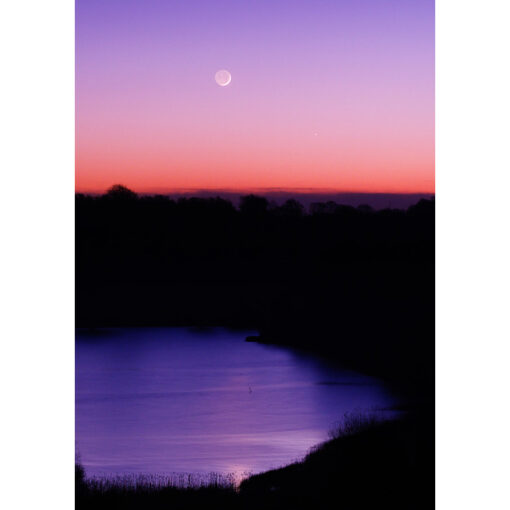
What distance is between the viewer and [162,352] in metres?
18.9

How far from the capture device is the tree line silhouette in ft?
50.6

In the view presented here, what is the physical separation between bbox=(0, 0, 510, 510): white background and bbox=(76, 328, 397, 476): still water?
965cm

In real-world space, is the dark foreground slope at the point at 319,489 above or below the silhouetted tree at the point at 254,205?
below

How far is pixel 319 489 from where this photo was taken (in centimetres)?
987

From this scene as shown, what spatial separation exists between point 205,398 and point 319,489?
729cm
